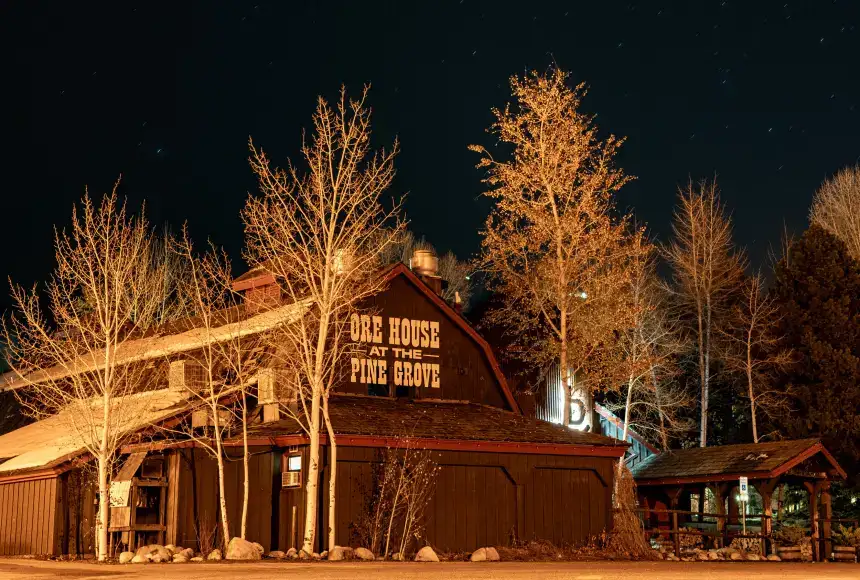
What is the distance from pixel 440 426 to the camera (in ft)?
92.9

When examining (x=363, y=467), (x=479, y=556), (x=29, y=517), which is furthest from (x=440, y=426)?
(x=29, y=517)

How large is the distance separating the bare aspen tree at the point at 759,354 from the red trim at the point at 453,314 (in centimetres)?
1376

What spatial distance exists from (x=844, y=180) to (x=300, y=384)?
36262mm

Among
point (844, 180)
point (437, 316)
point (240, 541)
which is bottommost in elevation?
point (240, 541)

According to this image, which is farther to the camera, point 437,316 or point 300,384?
point 437,316

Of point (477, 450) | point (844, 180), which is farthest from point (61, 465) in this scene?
point (844, 180)

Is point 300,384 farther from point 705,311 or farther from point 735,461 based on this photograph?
point 705,311

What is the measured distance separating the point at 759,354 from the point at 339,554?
27404mm

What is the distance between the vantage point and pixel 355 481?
26.6 m

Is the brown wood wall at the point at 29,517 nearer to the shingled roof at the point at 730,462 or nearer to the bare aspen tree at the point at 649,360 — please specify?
the bare aspen tree at the point at 649,360


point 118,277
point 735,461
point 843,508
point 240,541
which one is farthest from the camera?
point 843,508

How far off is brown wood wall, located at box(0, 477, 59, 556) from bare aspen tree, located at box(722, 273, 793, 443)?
26.4 meters

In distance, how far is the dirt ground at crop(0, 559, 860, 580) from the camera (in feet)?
61.6

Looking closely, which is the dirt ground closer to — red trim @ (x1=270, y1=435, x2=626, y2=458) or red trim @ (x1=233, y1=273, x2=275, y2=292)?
red trim @ (x1=270, y1=435, x2=626, y2=458)
